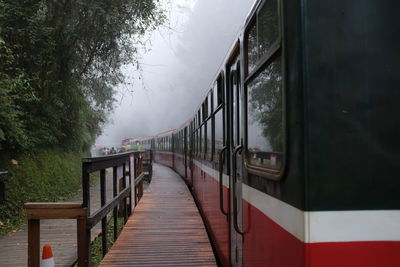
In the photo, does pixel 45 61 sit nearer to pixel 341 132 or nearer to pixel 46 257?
pixel 46 257

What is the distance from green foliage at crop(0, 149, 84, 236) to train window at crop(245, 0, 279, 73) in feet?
25.6

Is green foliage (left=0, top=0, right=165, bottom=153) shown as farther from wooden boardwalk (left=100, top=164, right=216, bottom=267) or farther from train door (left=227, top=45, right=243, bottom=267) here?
train door (left=227, top=45, right=243, bottom=267)

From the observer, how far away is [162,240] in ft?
18.7

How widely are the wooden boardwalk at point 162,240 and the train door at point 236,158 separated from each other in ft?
4.18

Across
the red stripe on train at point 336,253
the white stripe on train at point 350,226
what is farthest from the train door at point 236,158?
the white stripe on train at point 350,226

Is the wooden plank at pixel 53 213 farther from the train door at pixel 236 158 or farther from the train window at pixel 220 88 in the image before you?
the train window at pixel 220 88

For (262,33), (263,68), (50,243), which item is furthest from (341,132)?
(50,243)

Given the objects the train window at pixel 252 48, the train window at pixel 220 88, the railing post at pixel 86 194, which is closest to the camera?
the train window at pixel 252 48

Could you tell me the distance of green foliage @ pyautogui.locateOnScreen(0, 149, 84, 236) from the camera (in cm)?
916

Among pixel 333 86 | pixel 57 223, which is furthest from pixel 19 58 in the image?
pixel 333 86

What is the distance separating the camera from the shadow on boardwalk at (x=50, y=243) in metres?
6.25

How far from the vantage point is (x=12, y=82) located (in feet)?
29.0

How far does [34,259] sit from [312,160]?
9.67 ft

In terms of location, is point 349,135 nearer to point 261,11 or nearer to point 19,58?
point 261,11
